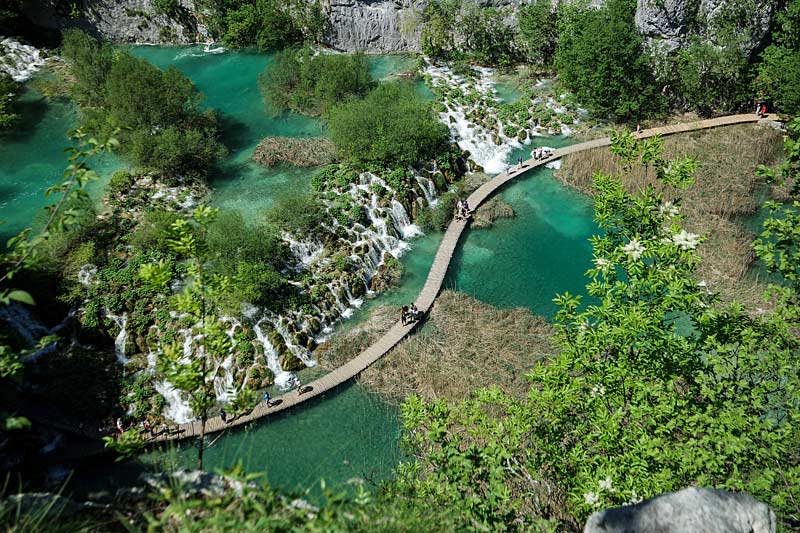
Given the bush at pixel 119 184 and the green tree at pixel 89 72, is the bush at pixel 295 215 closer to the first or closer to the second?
the bush at pixel 119 184

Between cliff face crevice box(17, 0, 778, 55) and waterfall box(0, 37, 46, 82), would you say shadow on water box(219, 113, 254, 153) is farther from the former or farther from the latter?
waterfall box(0, 37, 46, 82)

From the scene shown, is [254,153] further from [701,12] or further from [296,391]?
[701,12]

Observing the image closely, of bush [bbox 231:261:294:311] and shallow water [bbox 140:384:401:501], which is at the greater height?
bush [bbox 231:261:294:311]

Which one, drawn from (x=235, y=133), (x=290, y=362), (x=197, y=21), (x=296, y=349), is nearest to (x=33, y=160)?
(x=235, y=133)

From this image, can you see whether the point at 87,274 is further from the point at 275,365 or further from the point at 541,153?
the point at 541,153

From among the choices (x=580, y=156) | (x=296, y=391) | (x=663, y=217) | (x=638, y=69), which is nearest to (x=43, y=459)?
(x=296, y=391)

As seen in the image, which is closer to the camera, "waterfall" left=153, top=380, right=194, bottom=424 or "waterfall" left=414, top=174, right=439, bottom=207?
"waterfall" left=153, top=380, right=194, bottom=424

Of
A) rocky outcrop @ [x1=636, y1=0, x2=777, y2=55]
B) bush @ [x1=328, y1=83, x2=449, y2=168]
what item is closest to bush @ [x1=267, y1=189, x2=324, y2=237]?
bush @ [x1=328, y1=83, x2=449, y2=168]
